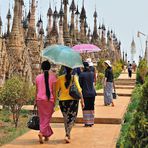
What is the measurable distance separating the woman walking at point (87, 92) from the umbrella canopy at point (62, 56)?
4.43 feet

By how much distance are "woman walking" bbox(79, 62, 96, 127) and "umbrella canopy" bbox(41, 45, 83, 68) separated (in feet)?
4.43

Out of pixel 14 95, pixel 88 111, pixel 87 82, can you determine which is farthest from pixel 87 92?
pixel 14 95

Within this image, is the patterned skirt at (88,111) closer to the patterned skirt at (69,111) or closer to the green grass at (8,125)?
the patterned skirt at (69,111)

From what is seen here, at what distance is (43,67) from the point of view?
7824 mm

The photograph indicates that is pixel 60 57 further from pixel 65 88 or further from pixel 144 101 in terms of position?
pixel 144 101

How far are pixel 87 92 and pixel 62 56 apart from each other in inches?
71.1

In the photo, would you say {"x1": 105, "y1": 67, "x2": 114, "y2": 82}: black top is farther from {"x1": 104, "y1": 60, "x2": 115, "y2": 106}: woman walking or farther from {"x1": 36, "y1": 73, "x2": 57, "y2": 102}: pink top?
{"x1": 36, "y1": 73, "x2": 57, "y2": 102}: pink top

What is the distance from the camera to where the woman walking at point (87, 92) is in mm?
9594

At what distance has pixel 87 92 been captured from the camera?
9648 millimetres

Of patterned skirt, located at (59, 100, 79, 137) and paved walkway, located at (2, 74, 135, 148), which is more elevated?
patterned skirt, located at (59, 100, 79, 137)

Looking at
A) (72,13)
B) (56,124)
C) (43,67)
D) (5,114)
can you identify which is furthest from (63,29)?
(43,67)

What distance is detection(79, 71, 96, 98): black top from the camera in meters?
9.58

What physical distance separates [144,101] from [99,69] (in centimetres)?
2595

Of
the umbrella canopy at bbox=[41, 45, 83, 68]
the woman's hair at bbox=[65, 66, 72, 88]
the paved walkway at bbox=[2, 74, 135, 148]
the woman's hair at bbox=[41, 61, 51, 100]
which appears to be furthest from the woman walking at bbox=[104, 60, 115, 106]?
the woman's hair at bbox=[41, 61, 51, 100]
